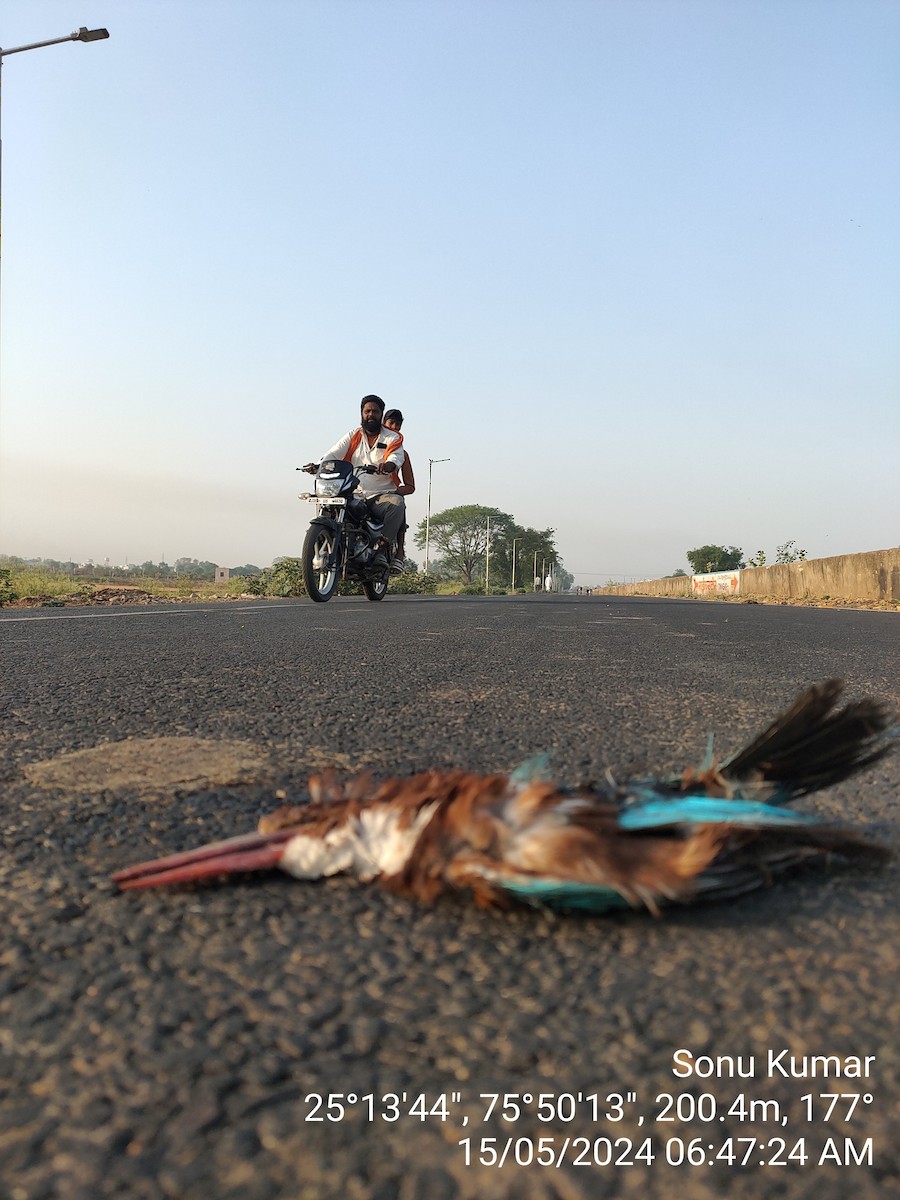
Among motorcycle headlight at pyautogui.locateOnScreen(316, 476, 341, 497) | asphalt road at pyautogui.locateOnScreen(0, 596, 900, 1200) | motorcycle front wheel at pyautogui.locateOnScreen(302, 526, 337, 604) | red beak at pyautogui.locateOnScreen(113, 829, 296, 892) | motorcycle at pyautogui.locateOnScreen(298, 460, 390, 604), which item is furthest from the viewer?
motorcycle headlight at pyautogui.locateOnScreen(316, 476, 341, 497)

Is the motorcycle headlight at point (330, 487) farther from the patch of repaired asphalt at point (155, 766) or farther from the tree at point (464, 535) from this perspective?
the tree at point (464, 535)

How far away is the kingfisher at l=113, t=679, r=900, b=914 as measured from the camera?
3.13ft

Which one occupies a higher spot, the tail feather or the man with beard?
the man with beard

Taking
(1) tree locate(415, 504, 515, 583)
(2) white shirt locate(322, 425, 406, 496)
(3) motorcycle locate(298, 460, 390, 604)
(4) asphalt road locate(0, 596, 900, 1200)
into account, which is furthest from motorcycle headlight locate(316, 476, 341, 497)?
(1) tree locate(415, 504, 515, 583)

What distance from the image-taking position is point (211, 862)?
109 centimetres

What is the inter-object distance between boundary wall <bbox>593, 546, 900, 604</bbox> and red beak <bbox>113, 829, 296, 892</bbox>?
66.1ft

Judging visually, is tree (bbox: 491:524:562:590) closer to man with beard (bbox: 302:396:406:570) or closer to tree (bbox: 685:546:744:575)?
tree (bbox: 685:546:744:575)

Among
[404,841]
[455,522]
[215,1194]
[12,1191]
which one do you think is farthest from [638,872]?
[455,522]

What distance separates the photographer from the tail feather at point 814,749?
1.24m

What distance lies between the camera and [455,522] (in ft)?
315

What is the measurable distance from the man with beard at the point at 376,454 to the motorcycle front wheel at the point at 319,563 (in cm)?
100

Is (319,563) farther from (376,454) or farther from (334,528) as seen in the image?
(376,454)

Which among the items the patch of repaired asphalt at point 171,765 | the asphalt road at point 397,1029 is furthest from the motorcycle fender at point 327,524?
the asphalt road at point 397,1029

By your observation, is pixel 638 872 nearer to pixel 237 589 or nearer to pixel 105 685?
pixel 105 685
